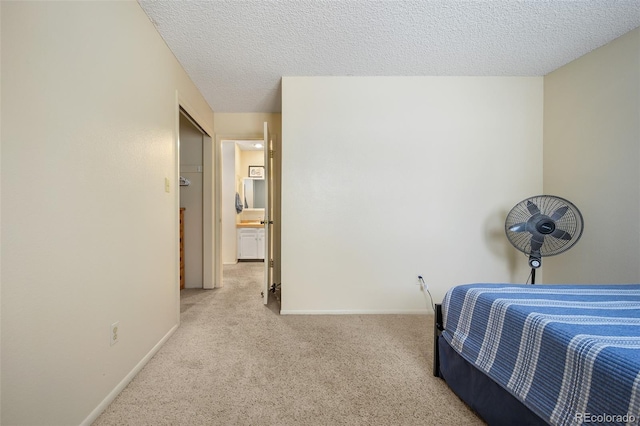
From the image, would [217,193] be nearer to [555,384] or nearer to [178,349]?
[178,349]

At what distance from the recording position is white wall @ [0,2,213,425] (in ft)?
2.82

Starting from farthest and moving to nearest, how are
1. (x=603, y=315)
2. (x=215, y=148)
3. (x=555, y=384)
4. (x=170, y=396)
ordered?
(x=215, y=148)
(x=170, y=396)
(x=603, y=315)
(x=555, y=384)

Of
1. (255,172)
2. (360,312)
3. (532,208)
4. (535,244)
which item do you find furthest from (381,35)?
(255,172)

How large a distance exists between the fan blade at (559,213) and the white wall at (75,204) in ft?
9.66

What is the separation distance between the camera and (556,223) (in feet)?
6.18

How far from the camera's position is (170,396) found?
52.4 inches

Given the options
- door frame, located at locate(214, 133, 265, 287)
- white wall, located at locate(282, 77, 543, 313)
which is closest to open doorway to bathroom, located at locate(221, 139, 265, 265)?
door frame, located at locate(214, 133, 265, 287)

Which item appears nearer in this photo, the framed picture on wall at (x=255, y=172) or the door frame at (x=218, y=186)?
the door frame at (x=218, y=186)

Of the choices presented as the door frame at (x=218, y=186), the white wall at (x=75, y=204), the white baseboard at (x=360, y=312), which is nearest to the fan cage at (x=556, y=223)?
the white baseboard at (x=360, y=312)

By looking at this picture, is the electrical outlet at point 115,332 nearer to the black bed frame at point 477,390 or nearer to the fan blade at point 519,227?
the black bed frame at point 477,390

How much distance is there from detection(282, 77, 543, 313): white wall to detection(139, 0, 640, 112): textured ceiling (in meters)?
0.23

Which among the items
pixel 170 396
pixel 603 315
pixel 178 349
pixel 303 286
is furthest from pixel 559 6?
pixel 178 349

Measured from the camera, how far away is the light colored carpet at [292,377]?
1200 millimetres

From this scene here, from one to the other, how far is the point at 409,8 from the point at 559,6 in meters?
0.98
